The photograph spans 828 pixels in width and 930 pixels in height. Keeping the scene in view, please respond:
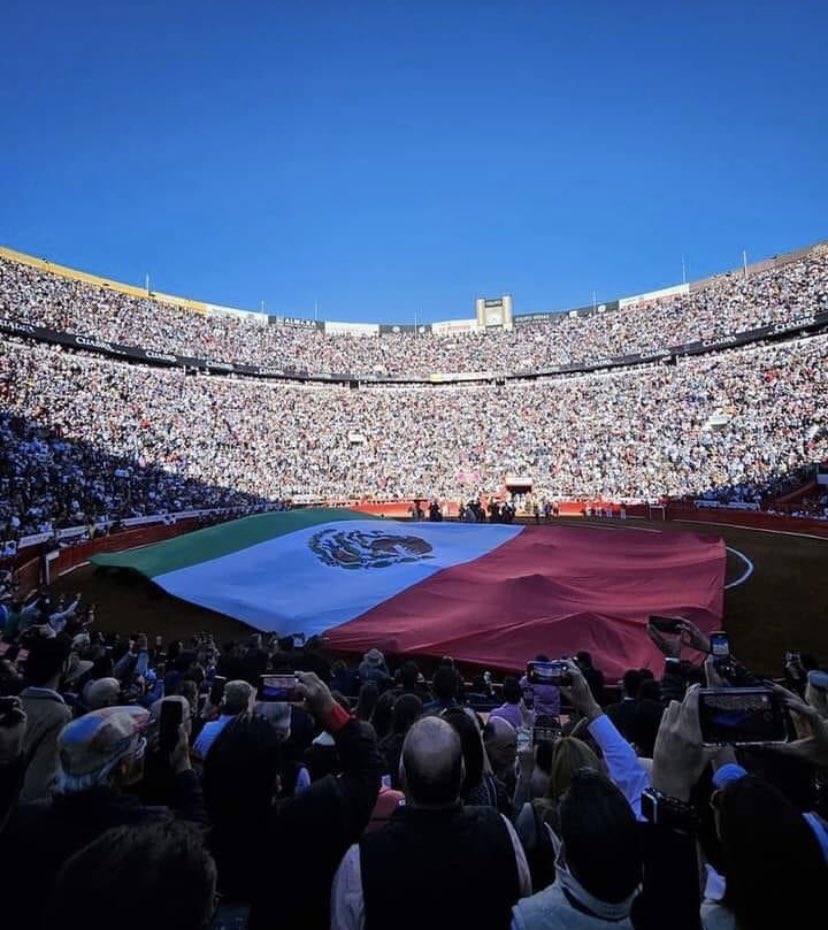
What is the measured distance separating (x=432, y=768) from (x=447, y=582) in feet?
39.6

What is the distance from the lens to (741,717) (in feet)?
6.63

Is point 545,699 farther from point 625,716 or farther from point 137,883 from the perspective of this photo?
point 137,883

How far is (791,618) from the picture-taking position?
1265 centimetres

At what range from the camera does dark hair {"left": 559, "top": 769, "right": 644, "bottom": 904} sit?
1602 millimetres

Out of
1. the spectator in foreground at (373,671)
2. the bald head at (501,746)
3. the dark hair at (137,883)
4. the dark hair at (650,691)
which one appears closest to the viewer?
the dark hair at (137,883)

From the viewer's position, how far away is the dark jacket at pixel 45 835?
1.86 metres

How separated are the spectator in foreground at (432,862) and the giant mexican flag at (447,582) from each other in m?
7.70

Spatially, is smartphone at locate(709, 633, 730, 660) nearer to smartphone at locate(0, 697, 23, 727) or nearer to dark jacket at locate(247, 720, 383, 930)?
dark jacket at locate(247, 720, 383, 930)

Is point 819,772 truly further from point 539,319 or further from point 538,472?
point 539,319

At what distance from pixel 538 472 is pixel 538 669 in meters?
41.6

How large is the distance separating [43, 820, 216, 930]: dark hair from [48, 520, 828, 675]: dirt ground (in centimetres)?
1062

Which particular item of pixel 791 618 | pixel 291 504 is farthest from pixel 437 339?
pixel 791 618

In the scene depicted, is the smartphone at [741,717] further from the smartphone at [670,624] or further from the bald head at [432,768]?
the smartphone at [670,624]

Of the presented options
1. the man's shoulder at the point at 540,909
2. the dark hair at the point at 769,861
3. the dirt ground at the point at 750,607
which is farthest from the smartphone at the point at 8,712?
the dirt ground at the point at 750,607
